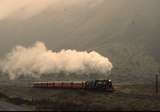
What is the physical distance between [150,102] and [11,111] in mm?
29051

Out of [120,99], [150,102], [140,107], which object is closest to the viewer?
[140,107]

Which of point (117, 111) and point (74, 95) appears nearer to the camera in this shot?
point (117, 111)

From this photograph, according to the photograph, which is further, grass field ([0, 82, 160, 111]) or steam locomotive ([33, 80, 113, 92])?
steam locomotive ([33, 80, 113, 92])

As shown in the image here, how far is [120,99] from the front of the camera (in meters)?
77.3

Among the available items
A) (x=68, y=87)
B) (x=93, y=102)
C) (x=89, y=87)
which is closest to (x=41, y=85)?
(x=68, y=87)

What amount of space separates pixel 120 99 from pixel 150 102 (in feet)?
26.0

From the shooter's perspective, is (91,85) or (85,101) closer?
(85,101)

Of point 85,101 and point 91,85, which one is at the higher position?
point 91,85

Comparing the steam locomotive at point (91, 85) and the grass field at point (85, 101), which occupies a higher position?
the steam locomotive at point (91, 85)

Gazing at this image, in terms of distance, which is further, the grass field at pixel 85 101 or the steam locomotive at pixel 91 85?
the steam locomotive at pixel 91 85

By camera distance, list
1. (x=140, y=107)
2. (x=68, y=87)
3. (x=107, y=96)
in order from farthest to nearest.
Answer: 1. (x=68, y=87)
2. (x=107, y=96)
3. (x=140, y=107)

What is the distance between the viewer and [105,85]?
317ft

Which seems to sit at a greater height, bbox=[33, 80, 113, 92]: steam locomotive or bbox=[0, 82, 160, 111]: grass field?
bbox=[33, 80, 113, 92]: steam locomotive

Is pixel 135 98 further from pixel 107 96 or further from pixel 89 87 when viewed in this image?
pixel 89 87
